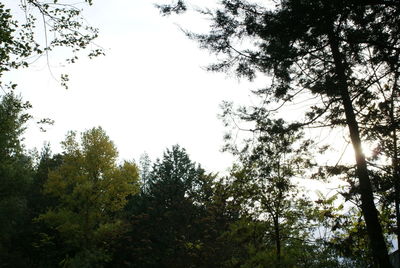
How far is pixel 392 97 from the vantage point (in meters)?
5.61

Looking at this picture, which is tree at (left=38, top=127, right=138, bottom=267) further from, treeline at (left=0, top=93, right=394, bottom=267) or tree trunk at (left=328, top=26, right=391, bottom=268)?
tree trunk at (left=328, top=26, right=391, bottom=268)

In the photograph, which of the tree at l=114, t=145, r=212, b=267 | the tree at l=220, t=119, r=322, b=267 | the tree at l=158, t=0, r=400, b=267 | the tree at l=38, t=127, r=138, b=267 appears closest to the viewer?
the tree at l=158, t=0, r=400, b=267

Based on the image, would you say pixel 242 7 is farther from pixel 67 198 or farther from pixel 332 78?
pixel 67 198

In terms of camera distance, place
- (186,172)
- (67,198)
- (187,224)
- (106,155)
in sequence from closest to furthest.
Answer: (187,224) < (67,198) < (106,155) < (186,172)

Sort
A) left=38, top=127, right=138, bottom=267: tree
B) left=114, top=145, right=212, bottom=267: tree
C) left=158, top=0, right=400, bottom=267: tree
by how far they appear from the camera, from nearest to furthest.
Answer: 1. left=158, top=0, right=400, bottom=267: tree
2. left=114, top=145, right=212, bottom=267: tree
3. left=38, top=127, right=138, bottom=267: tree

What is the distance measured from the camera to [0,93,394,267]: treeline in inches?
289

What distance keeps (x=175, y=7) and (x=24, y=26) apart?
2865 millimetres

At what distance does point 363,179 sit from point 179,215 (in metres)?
11.9

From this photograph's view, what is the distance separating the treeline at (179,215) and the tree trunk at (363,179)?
41 centimetres

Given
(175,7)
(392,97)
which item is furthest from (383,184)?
(175,7)

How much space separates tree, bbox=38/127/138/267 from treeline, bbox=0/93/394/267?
2.5 inches

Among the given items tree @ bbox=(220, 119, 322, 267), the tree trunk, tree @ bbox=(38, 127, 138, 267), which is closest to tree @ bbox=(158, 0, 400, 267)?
the tree trunk

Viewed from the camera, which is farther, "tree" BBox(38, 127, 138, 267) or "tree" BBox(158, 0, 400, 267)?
"tree" BBox(38, 127, 138, 267)

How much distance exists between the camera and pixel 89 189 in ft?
65.0
